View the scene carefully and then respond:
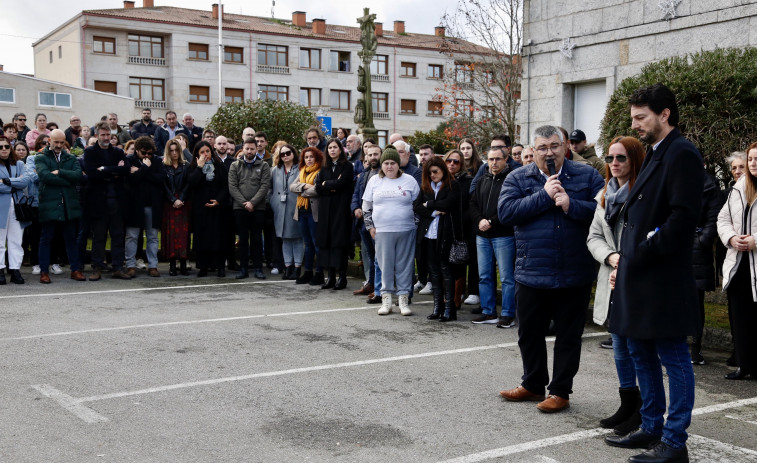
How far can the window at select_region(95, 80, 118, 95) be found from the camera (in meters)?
57.8

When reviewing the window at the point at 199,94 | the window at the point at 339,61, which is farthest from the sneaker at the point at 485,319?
the window at the point at 339,61

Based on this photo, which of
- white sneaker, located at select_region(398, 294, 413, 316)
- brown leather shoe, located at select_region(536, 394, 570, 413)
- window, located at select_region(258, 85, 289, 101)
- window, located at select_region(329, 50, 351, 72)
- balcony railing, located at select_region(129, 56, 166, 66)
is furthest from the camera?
window, located at select_region(329, 50, 351, 72)

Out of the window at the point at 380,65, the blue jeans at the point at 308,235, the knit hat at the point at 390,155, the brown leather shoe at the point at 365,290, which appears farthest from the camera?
the window at the point at 380,65

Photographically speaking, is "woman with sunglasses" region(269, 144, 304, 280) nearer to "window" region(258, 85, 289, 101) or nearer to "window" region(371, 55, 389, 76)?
"window" region(258, 85, 289, 101)

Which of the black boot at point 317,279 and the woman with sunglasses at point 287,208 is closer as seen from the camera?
the black boot at point 317,279

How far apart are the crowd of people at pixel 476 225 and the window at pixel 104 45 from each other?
1673 inches

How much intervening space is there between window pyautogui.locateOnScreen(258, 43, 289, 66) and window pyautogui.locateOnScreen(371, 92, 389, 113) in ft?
26.3

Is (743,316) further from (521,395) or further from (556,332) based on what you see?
(521,395)

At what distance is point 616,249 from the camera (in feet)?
17.4

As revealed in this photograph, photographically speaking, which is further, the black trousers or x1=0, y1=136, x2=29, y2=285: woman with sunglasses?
x1=0, y1=136, x2=29, y2=285: woman with sunglasses

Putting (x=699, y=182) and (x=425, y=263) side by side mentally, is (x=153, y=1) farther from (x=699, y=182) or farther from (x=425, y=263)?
(x=699, y=182)

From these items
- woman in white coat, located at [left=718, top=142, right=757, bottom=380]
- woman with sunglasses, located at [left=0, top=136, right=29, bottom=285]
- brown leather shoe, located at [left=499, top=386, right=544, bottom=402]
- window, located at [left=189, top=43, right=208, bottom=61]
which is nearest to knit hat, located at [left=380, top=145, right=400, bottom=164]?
woman in white coat, located at [left=718, top=142, right=757, bottom=380]

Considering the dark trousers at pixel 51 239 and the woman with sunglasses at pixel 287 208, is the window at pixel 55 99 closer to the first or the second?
the dark trousers at pixel 51 239

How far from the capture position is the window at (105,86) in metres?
57.8
